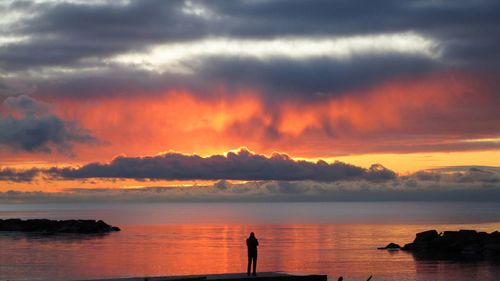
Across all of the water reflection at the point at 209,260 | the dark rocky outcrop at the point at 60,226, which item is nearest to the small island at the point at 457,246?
the water reflection at the point at 209,260

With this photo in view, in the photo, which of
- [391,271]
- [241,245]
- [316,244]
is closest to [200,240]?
[241,245]

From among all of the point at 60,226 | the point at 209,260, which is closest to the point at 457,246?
the point at 209,260

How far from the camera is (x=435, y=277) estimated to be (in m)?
76.2

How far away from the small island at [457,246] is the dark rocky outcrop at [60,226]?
85.2 metres

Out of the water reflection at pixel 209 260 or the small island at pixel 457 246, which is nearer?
the water reflection at pixel 209 260

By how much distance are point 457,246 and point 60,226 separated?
102 m

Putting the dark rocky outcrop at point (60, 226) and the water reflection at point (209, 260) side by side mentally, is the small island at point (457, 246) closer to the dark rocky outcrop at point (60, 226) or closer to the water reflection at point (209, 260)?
the water reflection at point (209, 260)

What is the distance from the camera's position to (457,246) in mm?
102625

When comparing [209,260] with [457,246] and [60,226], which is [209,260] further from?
[60,226]

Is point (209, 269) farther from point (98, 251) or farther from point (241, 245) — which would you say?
point (241, 245)

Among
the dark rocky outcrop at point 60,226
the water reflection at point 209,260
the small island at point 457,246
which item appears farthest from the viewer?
the dark rocky outcrop at point 60,226

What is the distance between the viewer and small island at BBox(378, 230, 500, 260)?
98625 mm

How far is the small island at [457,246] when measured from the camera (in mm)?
98625

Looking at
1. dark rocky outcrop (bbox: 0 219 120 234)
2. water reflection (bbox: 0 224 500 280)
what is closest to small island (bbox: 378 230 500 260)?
water reflection (bbox: 0 224 500 280)
